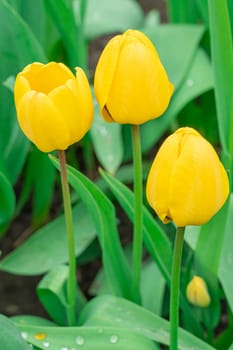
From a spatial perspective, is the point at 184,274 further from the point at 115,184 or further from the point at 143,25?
the point at 143,25

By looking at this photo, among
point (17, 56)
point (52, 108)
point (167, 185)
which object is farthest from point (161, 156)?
point (17, 56)

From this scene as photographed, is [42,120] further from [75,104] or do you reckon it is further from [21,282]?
[21,282]

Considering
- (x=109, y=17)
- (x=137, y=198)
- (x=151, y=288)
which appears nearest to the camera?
(x=137, y=198)

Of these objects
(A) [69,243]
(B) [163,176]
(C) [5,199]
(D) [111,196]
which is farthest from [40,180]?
(B) [163,176]

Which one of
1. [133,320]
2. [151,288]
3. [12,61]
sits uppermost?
[12,61]

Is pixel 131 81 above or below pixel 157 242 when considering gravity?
above

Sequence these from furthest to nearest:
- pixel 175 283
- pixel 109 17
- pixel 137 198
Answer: pixel 109 17 → pixel 137 198 → pixel 175 283

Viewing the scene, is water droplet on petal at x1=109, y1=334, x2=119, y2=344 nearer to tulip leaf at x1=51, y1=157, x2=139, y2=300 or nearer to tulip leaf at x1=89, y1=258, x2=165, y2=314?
tulip leaf at x1=51, y1=157, x2=139, y2=300

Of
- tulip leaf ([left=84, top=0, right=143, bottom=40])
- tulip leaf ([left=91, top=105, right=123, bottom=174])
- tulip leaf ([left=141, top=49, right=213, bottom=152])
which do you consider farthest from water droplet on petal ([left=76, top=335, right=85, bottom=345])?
tulip leaf ([left=84, top=0, right=143, bottom=40])
